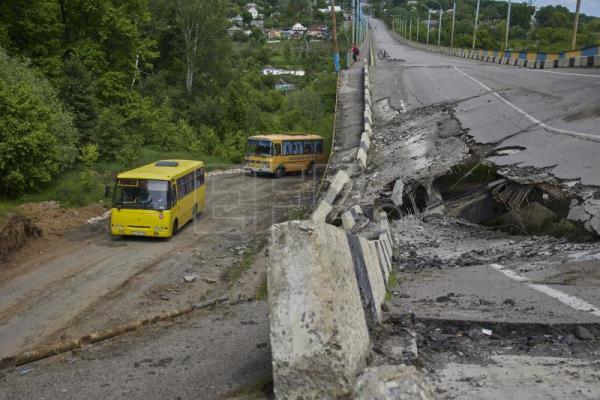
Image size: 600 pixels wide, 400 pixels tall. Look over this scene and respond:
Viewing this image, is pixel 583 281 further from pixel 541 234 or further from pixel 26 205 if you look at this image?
pixel 26 205

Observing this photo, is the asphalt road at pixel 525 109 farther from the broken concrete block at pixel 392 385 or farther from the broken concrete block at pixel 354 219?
the broken concrete block at pixel 392 385

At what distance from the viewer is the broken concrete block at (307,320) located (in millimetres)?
4543

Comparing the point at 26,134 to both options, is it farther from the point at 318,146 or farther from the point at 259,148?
the point at 318,146

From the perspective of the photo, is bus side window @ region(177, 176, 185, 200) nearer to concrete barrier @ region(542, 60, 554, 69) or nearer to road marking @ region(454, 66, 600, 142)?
road marking @ region(454, 66, 600, 142)

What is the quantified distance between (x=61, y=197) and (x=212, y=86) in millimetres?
30851

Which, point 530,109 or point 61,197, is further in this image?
point 61,197

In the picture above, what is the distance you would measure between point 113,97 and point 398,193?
28.3 meters

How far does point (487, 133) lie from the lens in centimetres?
1714

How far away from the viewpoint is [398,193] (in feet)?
47.5

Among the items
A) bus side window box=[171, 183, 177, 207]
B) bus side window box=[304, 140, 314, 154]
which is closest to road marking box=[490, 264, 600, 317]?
bus side window box=[171, 183, 177, 207]

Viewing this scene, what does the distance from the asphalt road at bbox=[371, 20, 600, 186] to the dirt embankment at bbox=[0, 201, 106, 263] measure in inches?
556

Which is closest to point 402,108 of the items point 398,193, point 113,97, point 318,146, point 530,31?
point 318,146

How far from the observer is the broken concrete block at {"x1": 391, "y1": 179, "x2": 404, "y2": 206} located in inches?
565

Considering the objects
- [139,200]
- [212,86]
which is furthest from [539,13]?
[139,200]
